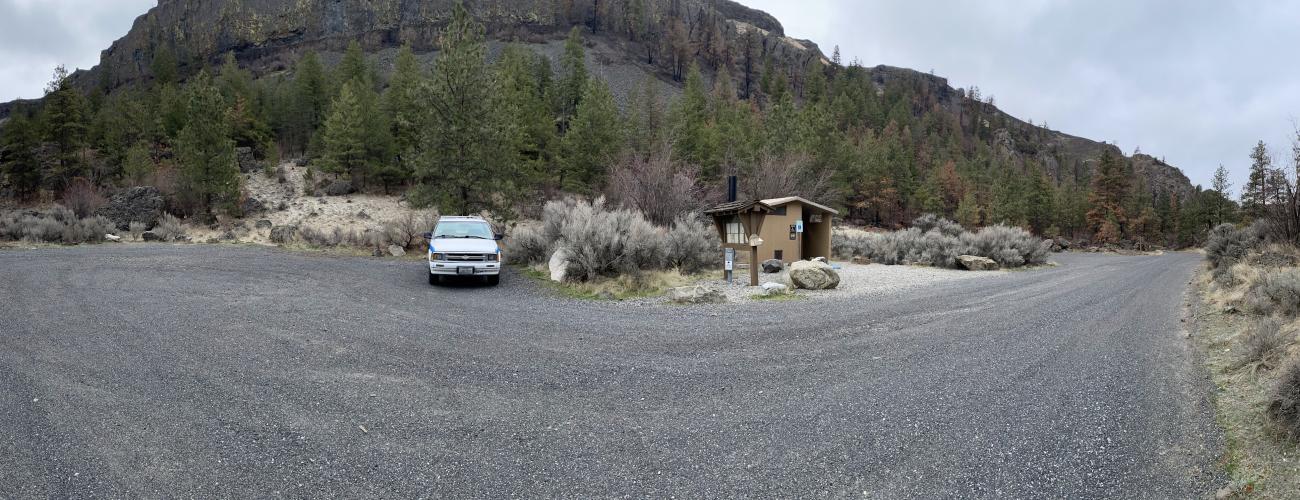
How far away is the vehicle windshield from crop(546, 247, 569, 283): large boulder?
64.8 inches

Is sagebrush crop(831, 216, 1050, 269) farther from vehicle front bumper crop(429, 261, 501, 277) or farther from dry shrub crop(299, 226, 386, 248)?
dry shrub crop(299, 226, 386, 248)

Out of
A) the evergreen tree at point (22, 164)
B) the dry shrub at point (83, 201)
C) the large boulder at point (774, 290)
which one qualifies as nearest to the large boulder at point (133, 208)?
the dry shrub at point (83, 201)

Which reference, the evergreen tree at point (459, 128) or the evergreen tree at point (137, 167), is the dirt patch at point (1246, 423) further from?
the evergreen tree at point (137, 167)

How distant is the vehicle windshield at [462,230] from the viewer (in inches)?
536

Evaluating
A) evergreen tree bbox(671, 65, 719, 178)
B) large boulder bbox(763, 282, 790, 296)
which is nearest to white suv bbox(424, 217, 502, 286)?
large boulder bbox(763, 282, 790, 296)

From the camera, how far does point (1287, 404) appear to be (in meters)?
3.70

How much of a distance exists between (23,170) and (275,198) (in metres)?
16.6

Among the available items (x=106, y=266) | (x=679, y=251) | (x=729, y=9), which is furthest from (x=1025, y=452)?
(x=729, y=9)

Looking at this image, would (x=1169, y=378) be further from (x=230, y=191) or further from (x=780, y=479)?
(x=230, y=191)

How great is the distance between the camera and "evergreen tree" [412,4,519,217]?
22.0 meters

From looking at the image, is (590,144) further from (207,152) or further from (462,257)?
(462,257)

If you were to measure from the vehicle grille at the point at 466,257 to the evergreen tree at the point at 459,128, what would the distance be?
10.4 metres

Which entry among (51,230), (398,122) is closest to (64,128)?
(398,122)

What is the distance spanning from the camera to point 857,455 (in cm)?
368
